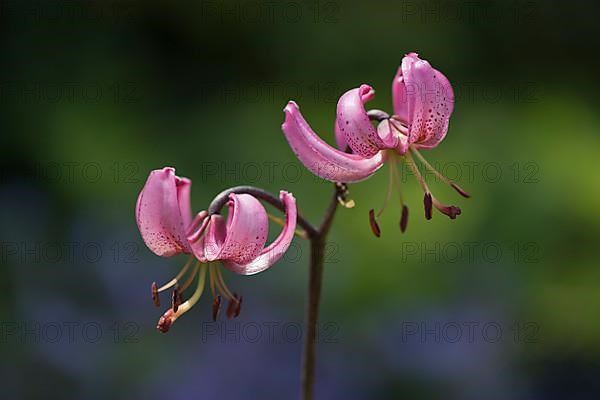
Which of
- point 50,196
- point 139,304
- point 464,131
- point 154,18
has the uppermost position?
point 154,18

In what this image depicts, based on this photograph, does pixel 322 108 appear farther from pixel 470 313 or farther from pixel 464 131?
pixel 470 313

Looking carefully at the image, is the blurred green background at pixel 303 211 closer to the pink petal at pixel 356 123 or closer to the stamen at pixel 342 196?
the stamen at pixel 342 196

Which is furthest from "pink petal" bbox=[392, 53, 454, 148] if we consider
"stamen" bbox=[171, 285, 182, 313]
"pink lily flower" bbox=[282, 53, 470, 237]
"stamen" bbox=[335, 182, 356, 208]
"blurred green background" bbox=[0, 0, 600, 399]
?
"blurred green background" bbox=[0, 0, 600, 399]

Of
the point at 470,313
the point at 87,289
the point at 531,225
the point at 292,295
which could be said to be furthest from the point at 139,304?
the point at 531,225

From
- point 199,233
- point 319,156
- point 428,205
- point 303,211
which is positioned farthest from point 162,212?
point 303,211

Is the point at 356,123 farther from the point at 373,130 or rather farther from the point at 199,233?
the point at 199,233
